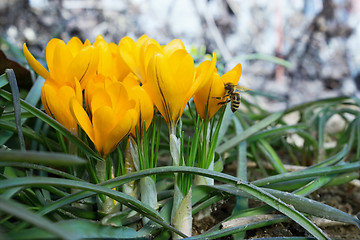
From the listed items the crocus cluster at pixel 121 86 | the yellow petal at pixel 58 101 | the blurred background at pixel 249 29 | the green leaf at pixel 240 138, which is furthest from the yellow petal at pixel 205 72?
the blurred background at pixel 249 29

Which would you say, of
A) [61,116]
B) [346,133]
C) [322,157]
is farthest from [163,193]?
[346,133]

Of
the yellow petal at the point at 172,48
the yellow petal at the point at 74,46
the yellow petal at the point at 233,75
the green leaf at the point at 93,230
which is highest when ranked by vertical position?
the yellow petal at the point at 74,46

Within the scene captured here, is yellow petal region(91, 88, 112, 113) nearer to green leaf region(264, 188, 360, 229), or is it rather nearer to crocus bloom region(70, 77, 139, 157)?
crocus bloom region(70, 77, 139, 157)

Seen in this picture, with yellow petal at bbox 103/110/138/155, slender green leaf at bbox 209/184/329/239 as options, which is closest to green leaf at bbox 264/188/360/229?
slender green leaf at bbox 209/184/329/239

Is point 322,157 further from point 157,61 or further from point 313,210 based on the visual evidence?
point 157,61

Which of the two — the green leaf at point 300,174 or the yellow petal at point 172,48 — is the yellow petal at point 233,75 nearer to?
the yellow petal at point 172,48

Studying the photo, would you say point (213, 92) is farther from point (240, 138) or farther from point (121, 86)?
point (240, 138)

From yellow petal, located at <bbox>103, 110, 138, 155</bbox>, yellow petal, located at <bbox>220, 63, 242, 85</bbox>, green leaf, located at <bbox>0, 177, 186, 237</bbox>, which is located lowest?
green leaf, located at <bbox>0, 177, 186, 237</bbox>
